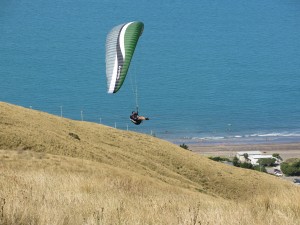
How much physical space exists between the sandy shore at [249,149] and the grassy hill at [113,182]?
70930 mm

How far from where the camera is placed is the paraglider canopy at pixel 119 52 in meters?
24.8

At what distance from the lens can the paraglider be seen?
24.7 metres

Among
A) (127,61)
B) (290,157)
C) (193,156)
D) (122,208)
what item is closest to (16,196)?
(122,208)

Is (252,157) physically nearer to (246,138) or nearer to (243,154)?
(243,154)

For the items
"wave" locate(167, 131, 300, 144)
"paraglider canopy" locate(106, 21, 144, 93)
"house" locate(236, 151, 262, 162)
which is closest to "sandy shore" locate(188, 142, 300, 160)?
"house" locate(236, 151, 262, 162)

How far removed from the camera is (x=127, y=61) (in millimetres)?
25328

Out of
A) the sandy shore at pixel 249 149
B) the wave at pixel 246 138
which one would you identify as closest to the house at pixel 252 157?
the sandy shore at pixel 249 149

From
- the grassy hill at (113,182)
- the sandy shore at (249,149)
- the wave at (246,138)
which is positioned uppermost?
the wave at (246,138)

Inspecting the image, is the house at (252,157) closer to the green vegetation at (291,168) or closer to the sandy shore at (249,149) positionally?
the sandy shore at (249,149)

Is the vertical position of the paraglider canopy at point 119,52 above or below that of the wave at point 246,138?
below

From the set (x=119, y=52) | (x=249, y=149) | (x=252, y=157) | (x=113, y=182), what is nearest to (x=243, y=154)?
(x=252, y=157)

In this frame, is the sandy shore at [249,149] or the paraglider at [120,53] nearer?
the paraglider at [120,53]

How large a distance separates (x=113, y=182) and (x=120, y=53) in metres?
14.0

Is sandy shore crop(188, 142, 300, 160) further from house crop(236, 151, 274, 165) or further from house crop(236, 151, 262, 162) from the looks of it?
house crop(236, 151, 274, 165)
